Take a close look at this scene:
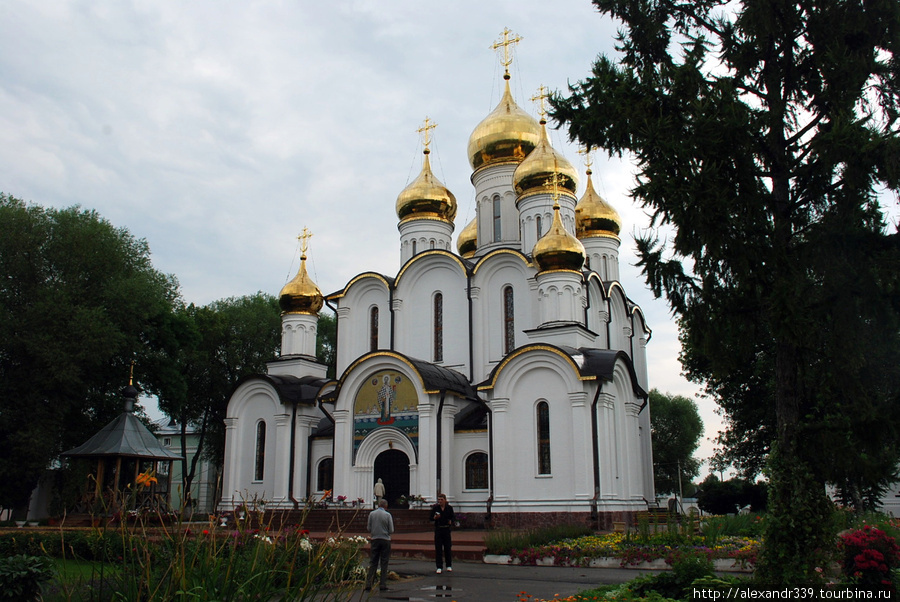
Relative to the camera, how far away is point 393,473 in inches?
752

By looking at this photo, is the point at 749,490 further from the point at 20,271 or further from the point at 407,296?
the point at 20,271

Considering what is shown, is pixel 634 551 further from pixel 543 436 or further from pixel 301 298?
pixel 301 298

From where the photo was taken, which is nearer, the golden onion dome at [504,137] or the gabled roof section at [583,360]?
the gabled roof section at [583,360]

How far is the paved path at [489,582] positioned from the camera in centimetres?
824

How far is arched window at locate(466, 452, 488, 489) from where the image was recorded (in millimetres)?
18172

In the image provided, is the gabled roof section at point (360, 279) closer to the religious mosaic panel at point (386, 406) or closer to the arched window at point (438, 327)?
the arched window at point (438, 327)

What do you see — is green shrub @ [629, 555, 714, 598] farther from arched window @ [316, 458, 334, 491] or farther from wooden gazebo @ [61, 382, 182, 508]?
arched window @ [316, 458, 334, 491]

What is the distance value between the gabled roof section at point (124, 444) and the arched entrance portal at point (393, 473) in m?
5.10

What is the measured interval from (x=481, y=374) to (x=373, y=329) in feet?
13.8

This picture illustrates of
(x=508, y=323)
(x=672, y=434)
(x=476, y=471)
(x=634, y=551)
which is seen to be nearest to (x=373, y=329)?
(x=508, y=323)

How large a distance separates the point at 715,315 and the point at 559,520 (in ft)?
31.8

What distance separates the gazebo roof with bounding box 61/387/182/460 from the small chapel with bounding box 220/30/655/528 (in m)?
2.36

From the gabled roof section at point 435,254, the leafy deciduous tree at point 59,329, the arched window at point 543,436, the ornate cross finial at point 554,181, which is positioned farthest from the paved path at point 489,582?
the leafy deciduous tree at point 59,329

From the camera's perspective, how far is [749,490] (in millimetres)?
26266
